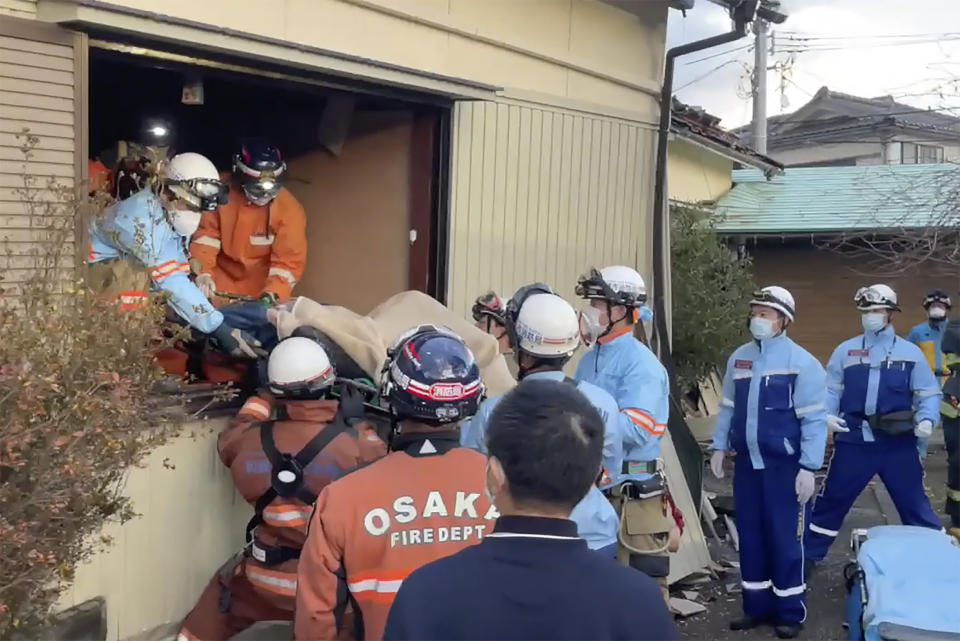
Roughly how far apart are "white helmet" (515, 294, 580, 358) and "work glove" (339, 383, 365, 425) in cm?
86

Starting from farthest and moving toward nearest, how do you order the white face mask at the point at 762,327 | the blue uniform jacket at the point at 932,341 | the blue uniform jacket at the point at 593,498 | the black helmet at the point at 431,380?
the blue uniform jacket at the point at 932,341, the white face mask at the point at 762,327, the blue uniform jacket at the point at 593,498, the black helmet at the point at 431,380

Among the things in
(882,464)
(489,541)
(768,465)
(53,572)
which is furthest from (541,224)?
(489,541)

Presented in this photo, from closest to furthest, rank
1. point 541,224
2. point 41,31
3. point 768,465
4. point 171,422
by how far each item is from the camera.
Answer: point 41,31 < point 171,422 < point 768,465 < point 541,224

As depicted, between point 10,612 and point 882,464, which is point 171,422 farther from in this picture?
point 882,464

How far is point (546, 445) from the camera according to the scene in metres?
2.04

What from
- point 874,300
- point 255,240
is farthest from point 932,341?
point 255,240

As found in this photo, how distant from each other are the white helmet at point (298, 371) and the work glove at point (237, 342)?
30.5 inches

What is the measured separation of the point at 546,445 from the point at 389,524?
934mm

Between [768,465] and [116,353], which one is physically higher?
[116,353]

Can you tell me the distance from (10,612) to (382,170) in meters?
4.14

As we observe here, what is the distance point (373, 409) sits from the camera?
5.15 meters

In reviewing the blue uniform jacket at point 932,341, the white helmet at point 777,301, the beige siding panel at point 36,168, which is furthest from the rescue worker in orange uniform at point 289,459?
the blue uniform jacket at point 932,341

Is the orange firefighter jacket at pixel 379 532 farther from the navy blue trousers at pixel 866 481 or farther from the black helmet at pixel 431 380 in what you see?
the navy blue trousers at pixel 866 481

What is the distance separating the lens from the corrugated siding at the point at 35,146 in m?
4.01
